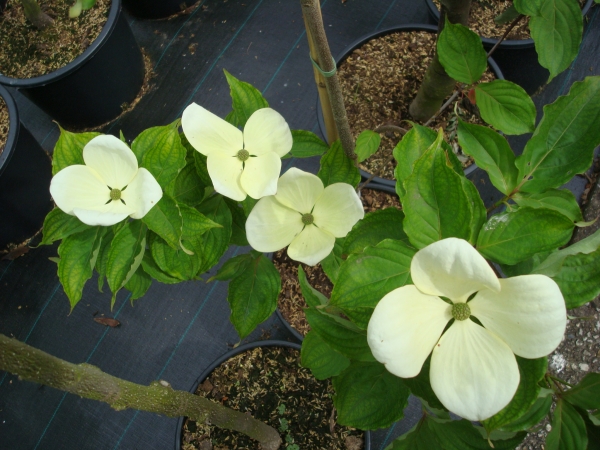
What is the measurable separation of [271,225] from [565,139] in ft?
1.56

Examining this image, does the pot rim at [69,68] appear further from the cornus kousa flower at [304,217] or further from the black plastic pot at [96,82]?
the cornus kousa flower at [304,217]

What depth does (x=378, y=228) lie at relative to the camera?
0.71 meters

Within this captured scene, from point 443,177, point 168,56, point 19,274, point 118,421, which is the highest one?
point 443,177

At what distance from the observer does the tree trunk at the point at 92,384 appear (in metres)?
0.57

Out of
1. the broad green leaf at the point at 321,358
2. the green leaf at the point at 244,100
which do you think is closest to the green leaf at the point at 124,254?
the green leaf at the point at 244,100

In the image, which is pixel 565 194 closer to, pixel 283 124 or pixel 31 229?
pixel 283 124

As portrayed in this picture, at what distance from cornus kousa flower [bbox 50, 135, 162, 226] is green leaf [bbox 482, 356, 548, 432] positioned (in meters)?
0.53

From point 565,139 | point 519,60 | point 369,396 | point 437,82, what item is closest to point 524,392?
point 369,396

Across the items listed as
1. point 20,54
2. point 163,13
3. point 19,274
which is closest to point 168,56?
point 163,13

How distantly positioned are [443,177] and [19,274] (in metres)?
1.72

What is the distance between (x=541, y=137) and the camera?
75 cm

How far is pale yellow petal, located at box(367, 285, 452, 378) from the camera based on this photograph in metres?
0.53

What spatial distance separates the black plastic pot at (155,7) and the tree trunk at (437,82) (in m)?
1.12

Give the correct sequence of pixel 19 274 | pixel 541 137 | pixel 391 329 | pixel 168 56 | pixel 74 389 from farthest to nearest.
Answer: pixel 168 56 < pixel 19 274 < pixel 541 137 < pixel 74 389 < pixel 391 329
